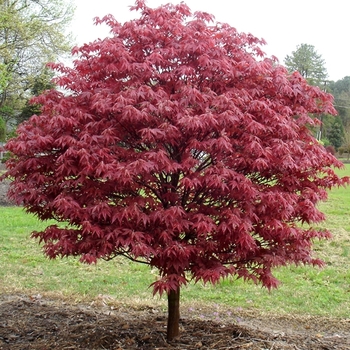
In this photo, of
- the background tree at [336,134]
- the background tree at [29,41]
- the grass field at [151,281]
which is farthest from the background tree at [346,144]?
the grass field at [151,281]

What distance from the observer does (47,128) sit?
11.9 ft

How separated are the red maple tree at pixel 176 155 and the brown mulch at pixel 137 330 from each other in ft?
3.26

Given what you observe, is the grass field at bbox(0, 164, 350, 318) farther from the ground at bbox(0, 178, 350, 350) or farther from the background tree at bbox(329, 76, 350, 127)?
the background tree at bbox(329, 76, 350, 127)

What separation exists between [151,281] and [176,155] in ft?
11.4

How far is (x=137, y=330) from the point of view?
4.68m

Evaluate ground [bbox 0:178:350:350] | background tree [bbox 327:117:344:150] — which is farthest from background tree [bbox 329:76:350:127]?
ground [bbox 0:178:350:350]

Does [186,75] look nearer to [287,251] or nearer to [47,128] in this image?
[47,128]

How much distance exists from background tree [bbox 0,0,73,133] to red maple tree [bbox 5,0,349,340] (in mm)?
16070

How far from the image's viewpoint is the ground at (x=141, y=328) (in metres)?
4.32

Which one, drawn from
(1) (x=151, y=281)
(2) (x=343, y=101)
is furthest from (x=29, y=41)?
(2) (x=343, y=101)

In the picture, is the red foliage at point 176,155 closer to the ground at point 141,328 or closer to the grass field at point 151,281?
the ground at point 141,328

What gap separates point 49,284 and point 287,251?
3862 millimetres

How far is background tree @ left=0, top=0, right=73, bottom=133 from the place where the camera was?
18.9 meters

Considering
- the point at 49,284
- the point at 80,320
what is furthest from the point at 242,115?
the point at 49,284
